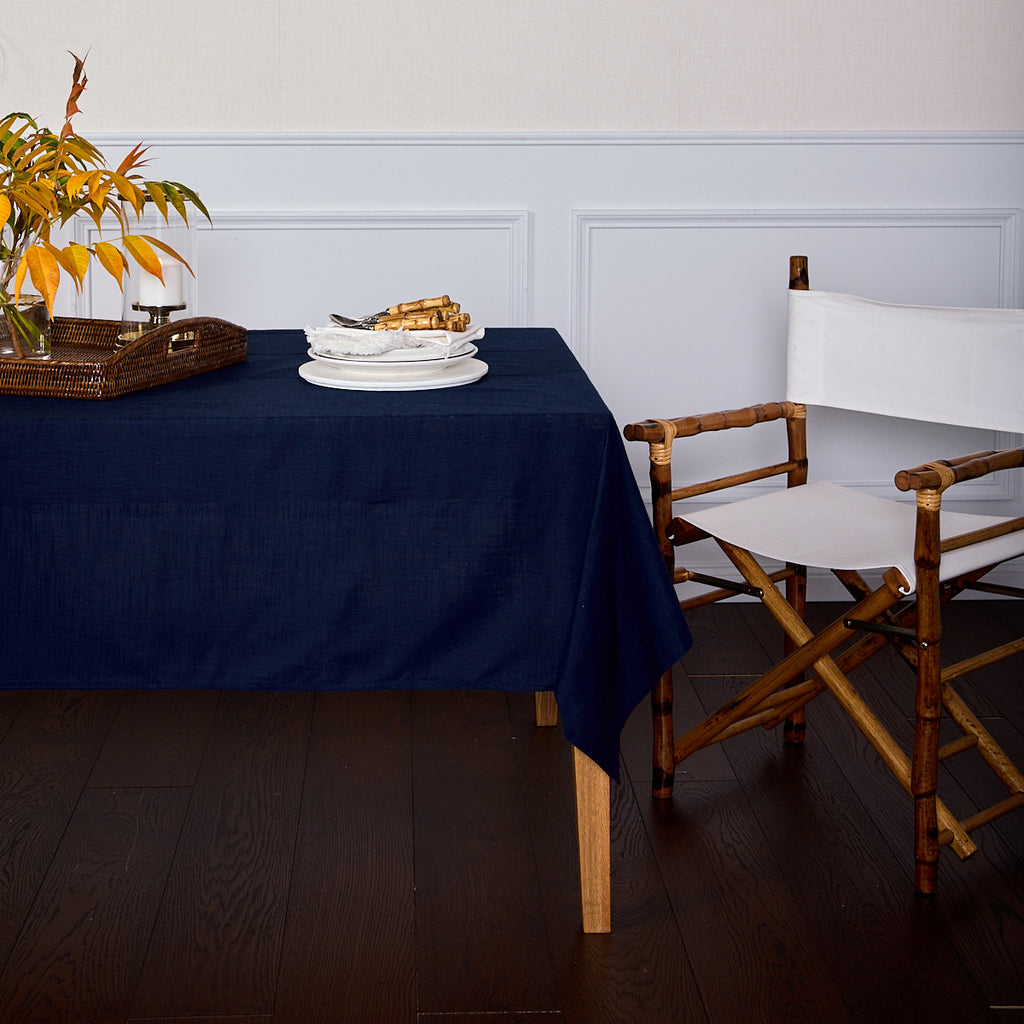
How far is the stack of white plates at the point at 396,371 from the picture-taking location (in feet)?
5.63

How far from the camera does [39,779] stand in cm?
214

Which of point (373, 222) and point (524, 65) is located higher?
point (524, 65)

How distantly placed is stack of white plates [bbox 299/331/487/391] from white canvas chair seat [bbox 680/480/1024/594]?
49 centimetres

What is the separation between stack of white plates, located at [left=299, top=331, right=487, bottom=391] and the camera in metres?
1.71

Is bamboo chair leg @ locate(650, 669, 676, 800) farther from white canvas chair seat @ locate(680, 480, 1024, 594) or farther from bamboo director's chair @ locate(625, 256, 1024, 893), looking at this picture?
white canvas chair seat @ locate(680, 480, 1024, 594)

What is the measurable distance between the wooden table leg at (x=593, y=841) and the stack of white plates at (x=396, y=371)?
562mm

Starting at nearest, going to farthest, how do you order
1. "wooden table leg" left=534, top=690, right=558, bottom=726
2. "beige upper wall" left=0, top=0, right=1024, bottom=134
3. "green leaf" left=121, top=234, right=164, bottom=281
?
1. "green leaf" left=121, top=234, right=164, bottom=281
2. "wooden table leg" left=534, top=690, right=558, bottom=726
3. "beige upper wall" left=0, top=0, right=1024, bottom=134

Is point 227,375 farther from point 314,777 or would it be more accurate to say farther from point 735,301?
point 735,301

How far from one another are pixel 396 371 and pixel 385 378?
26 mm

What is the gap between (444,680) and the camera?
5.37 ft

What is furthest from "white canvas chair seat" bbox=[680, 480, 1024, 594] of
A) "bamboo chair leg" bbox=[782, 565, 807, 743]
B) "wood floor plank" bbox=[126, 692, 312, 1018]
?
"wood floor plank" bbox=[126, 692, 312, 1018]

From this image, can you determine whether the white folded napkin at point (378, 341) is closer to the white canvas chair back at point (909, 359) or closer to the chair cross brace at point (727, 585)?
the chair cross brace at point (727, 585)

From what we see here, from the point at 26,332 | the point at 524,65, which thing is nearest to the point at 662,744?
the point at 26,332

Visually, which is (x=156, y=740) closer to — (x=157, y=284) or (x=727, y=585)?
(x=157, y=284)
